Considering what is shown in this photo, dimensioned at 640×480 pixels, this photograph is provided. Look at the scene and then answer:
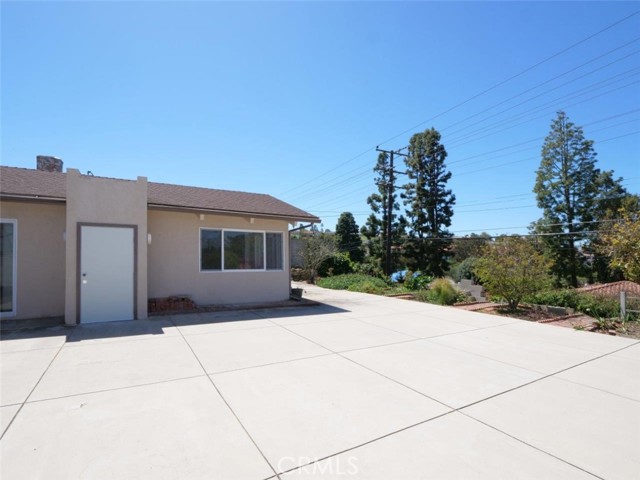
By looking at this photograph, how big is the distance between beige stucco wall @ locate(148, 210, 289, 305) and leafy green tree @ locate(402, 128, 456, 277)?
21.0 m

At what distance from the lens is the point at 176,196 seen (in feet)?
35.1

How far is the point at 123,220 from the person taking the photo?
8.27 metres

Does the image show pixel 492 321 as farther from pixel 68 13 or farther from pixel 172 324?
pixel 68 13

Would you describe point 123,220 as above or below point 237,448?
above

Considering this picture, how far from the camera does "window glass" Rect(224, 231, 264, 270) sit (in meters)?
11.0

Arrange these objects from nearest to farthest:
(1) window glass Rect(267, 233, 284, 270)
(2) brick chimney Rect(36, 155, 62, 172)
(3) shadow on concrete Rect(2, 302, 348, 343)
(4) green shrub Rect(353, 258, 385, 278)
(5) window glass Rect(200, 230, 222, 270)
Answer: (3) shadow on concrete Rect(2, 302, 348, 343), (5) window glass Rect(200, 230, 222, 270), (1) window glass Rect(267, 233, 284, 270), (2) brick chimney Rect(36, 155, 62, 172), (4) green shrub Rect(353, 258, 385, 278)

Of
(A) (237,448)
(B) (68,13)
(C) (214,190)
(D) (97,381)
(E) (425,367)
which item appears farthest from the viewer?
(C) (214,190)

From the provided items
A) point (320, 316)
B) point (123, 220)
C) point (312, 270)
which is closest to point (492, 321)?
point (320, 316)

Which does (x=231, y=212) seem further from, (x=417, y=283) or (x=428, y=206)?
(x=428, y=206)

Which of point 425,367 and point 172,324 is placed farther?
point 172,324

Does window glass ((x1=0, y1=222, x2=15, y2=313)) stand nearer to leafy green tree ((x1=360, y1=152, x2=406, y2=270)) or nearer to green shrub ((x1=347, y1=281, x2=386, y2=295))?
green shrub ((x1=347, y1=281, x2=386, y2=295))

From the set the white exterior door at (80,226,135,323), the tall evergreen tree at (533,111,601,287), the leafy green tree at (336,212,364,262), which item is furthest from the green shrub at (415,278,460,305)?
the tall evergreen tree at (533,111,601,287)

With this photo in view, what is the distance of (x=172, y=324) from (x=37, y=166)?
9.14m

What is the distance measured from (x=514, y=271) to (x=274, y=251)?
804cm
